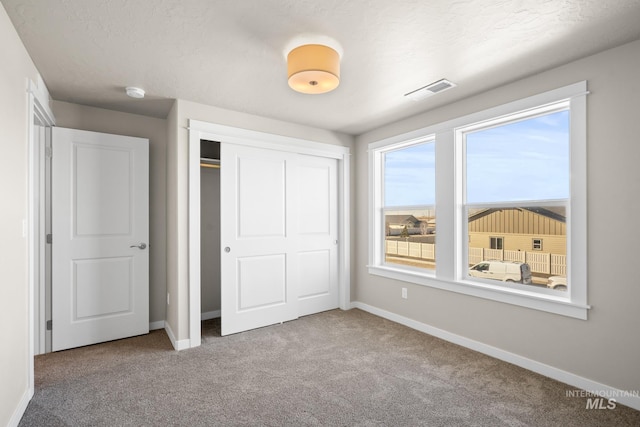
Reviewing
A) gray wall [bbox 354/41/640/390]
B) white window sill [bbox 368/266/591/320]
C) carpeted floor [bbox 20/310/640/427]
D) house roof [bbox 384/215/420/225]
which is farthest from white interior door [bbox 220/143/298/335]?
gray wall [bbox 354/41/640/390]

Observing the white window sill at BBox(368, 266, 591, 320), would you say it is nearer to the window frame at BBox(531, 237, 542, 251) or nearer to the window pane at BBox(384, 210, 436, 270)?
the window pane at BBox(384, 210, 436, 270)

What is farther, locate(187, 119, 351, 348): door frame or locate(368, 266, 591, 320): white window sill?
locate(187, 119, 351, 348): door frame

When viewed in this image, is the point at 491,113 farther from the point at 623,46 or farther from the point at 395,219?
the point at 395,219

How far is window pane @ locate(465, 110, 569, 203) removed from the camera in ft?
8.48

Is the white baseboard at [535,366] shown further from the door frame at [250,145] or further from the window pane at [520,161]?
the window pane at [520,161]

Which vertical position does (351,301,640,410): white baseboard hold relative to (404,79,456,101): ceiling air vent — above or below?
below

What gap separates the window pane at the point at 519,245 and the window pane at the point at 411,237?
0.47 metres

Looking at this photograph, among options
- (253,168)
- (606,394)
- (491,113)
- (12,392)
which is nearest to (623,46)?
(491,113)

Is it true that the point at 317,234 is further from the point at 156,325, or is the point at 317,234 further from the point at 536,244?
the point at 536,244

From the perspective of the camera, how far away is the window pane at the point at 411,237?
11.9 ft

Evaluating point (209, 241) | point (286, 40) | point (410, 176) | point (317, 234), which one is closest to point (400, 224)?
point (410, 176)

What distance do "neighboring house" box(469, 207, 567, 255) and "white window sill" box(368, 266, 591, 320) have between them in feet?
1.23

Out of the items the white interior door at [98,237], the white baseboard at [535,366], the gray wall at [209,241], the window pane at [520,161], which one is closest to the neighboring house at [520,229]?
the window pane at [520,161]

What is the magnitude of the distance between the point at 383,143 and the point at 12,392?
388 centimetres
